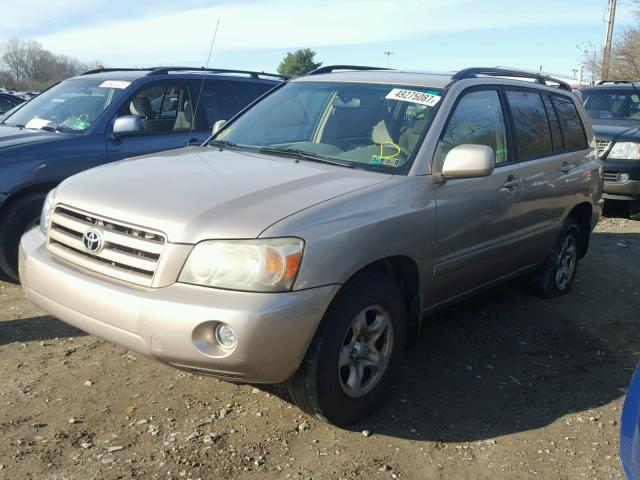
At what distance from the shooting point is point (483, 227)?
409 cm

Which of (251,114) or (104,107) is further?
(104,107)

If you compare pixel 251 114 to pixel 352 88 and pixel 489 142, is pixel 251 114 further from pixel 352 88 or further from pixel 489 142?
pixel 489 142

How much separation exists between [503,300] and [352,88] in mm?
2427

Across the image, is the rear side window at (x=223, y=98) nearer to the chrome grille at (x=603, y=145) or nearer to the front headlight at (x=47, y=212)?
the front headlight at (x=47, y=212)

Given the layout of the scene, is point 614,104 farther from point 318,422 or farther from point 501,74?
point 318,422

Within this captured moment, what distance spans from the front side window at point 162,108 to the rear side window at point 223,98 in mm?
216

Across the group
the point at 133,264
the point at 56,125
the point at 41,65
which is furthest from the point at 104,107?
the point at 41,65

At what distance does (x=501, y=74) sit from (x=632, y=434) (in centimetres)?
314

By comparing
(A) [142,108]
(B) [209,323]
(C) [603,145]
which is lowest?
(C) [603,145]

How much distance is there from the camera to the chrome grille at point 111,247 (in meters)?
2.89

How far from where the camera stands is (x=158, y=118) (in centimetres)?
625

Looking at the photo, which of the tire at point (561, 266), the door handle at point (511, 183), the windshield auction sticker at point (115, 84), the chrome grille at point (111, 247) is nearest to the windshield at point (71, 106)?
the windshield auction sticker at point (115, 84)

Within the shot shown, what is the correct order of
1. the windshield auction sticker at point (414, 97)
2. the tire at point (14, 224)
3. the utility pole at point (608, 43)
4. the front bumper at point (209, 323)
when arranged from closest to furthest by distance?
the front bumper at point (209, 323)
the windshield auction sticker at point (414, 97)
the tire at point (14, 224)
the utility pole at point (608, 43)

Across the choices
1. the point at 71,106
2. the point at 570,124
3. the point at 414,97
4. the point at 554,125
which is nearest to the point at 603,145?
the point at 570,124
